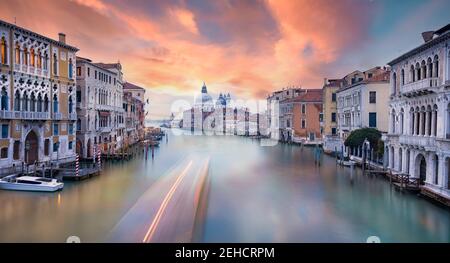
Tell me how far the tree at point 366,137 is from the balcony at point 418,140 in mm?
2384

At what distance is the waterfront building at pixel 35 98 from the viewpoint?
7602mm

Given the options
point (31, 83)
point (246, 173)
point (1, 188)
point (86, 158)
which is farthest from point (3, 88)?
point (246, 173)

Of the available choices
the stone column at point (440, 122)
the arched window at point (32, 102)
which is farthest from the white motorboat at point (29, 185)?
the stone column at point (440, 122)

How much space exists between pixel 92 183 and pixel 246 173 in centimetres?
440

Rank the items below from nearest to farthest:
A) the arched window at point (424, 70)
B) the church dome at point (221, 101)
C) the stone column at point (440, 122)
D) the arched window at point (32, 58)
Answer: the stone column at point (440, 122) < the arched window at point (424, 70) < the arched window at point (32, 58) < the church dome at point (221, 101)

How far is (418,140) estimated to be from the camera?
670 centimetres

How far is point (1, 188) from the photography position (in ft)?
→ 21.7

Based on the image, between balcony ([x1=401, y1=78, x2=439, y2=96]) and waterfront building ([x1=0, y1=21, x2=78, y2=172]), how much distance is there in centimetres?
907

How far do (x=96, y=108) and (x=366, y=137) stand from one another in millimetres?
9466

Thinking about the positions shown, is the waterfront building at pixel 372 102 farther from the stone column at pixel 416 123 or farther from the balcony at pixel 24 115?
the balcony at pixel 24 115

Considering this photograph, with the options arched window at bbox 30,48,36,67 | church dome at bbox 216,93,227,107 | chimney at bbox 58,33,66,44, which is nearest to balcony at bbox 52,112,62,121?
arched window at bbox 30,48,36,67

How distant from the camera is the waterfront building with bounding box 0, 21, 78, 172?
7.60 meters

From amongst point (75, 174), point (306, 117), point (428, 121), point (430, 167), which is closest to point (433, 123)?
point (428, 121)

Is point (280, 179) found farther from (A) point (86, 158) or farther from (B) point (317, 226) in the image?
(A) point (86, 158)
